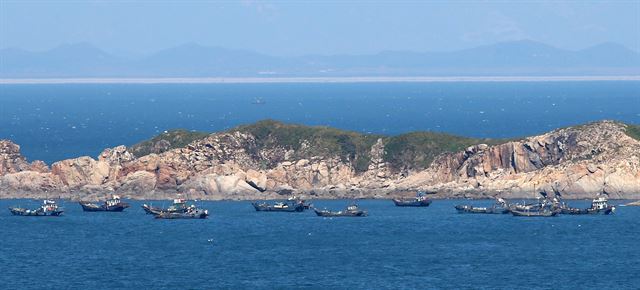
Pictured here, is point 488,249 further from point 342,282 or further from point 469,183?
point 469,183

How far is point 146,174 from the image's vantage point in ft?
486

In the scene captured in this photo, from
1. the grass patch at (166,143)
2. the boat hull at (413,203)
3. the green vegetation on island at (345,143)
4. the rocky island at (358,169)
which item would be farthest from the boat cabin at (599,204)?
the grass patch at (166,143)

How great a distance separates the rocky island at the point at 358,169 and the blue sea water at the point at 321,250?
4199mm

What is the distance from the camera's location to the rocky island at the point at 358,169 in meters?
143

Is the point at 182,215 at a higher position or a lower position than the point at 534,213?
lower

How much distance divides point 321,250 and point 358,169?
38.5 metres

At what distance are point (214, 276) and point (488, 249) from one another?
72.6 ft

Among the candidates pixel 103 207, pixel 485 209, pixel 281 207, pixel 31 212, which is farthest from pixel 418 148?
pixel 31 212

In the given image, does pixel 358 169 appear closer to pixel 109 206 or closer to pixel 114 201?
pixel 114 201

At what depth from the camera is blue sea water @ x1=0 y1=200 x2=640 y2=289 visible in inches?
3954

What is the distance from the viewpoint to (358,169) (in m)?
152

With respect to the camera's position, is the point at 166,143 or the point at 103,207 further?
the point at 166,143

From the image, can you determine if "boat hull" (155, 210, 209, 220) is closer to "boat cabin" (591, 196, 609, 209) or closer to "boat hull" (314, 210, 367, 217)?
"boat hull" (314, 210, 367, 217)

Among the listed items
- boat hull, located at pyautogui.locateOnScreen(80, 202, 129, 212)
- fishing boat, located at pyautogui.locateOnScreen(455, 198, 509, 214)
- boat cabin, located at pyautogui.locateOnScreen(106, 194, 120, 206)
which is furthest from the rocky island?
fishing boat, located at pyautogui.locateOnScreen(455, 198, 509, 214)
